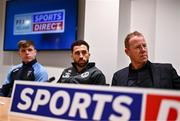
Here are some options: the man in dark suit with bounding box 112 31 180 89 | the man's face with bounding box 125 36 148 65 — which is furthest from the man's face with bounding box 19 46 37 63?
the man's face with bounding box 125 36 148 65

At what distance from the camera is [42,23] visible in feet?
12.9

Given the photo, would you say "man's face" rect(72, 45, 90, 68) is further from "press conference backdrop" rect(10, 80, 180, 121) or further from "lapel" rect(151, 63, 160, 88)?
"press conference backdrop" rect(10, 80, 180, 121)

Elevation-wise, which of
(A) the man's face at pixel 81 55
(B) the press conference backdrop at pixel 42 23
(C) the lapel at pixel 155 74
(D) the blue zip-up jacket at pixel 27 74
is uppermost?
(B) the press conference backdrop at pixel 42 23

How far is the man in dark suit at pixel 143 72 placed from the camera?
193 centimetres

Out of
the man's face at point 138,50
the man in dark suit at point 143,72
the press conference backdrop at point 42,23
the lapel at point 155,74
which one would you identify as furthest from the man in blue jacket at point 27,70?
the lapel at point 155,74

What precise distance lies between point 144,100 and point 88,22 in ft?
8.80

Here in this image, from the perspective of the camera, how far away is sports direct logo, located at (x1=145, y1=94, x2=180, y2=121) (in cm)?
61

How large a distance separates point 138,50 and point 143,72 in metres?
0.15

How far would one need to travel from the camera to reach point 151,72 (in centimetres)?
199

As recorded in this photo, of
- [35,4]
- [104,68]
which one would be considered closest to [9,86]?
[104,68]

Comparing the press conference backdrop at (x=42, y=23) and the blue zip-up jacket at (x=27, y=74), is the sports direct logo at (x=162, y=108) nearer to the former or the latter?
the blue zip-up jacket at (x=27, y=74)

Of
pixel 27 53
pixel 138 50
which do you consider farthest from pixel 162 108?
pixel 27 53

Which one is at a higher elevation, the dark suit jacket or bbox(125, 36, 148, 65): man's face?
bbox(125, 36, 148, 65): man's face

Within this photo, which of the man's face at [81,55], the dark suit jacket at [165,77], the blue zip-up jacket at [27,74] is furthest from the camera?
the blue zip-up jacket at [27,74]
